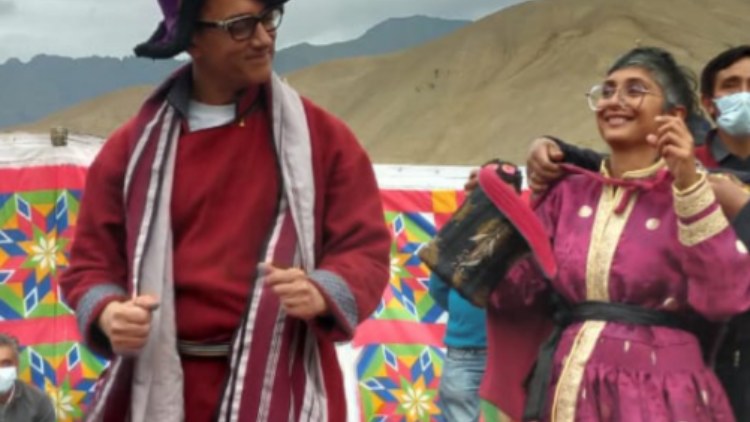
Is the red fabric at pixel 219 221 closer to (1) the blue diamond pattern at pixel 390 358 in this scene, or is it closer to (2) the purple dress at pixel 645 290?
(2) the purple dress at pixel 645 290

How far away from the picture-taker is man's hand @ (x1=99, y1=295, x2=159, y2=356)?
2607mm

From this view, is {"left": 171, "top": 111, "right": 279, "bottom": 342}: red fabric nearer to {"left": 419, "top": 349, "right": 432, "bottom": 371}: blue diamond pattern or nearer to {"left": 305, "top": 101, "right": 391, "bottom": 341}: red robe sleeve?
{"left": 305, "top": 101, "right": 391, "bottom": 341}: red robe sleeve

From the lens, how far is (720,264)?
11.0 ft

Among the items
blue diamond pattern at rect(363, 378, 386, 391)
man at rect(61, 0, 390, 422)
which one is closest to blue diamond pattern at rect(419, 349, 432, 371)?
blue diamond pattern at rect(363, 378, 386, 391)

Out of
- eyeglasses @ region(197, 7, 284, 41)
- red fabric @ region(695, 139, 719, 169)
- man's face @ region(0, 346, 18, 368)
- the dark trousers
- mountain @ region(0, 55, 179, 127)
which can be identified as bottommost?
man's face @ region(0, 346, 18, 368)

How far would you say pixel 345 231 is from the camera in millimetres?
2801

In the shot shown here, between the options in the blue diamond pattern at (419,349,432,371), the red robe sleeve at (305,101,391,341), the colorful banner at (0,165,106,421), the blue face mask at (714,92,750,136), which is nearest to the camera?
the red robe sleeve at (305,101,391,341)

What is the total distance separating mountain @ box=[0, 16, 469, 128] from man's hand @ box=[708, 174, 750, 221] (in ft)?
476

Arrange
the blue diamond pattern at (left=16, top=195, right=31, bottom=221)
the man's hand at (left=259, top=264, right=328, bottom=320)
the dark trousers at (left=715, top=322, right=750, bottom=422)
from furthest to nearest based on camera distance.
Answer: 1. the blue diamond pattern at (left=16, top=195, right=31, bottom=221)
2. the dark trousers at (left=715, top=322, right=750, bottom=422)
3. the man's hand at (left=259, top=264, right=328, bottom=320)

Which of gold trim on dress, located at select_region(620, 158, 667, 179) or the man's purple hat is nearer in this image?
the man's purple hat

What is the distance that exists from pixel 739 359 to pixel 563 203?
1.98 feet

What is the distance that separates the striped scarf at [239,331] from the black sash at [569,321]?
0.99m

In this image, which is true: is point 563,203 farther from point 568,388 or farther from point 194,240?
point 194,240

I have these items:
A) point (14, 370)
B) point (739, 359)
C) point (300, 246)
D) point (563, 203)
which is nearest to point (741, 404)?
point (739, 359)
